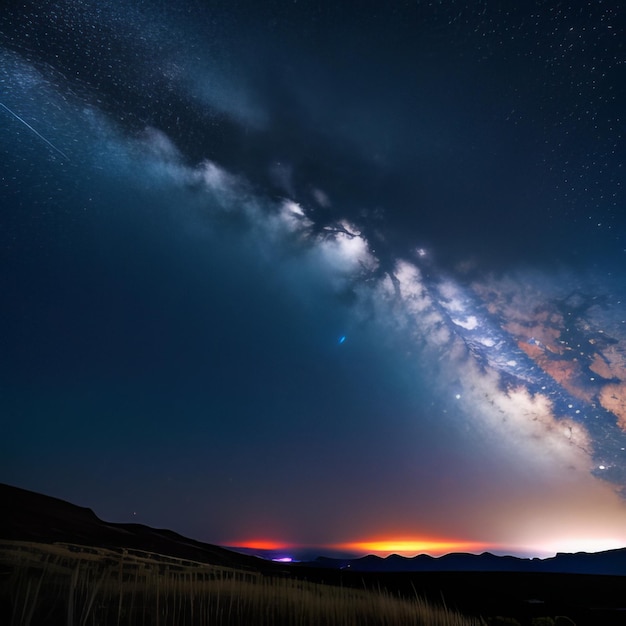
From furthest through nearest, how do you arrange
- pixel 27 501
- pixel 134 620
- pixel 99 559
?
pixel 27 501 → pixel 99 559 → pixel 134 620

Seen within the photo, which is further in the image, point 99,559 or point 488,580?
point 488,580

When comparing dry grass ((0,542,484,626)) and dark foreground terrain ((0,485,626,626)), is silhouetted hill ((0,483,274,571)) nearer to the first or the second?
dark foreground terrain ((0,485,626,626))

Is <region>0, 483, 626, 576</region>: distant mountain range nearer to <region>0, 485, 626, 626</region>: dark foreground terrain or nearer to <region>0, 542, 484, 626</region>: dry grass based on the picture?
<region>0, 485, 626, 626</region>: dark foreground terrain

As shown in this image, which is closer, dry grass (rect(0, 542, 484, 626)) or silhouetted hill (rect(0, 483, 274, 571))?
dry grass (rect(0, 542, 484, 626))

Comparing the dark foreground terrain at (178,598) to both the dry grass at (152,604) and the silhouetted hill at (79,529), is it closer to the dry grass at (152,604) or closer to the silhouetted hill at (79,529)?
the dry grass at (152,604)

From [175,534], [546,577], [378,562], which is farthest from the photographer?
[378,562]

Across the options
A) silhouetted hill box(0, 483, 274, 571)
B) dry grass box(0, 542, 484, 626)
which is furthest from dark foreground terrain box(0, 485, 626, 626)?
silhouetted hill box(0, 483, 274, 571)

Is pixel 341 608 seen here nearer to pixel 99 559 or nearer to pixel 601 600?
pixel 99 559

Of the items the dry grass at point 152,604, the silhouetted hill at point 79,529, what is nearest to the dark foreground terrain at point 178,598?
the dry grass at point 152,604

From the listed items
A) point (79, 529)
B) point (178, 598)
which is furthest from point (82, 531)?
point (178, 598)

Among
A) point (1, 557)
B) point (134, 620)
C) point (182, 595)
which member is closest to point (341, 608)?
point (182, 595)

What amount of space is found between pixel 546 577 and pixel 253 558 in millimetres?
24836

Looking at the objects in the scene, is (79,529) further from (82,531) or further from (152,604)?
(152,604)

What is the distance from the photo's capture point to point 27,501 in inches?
1582
